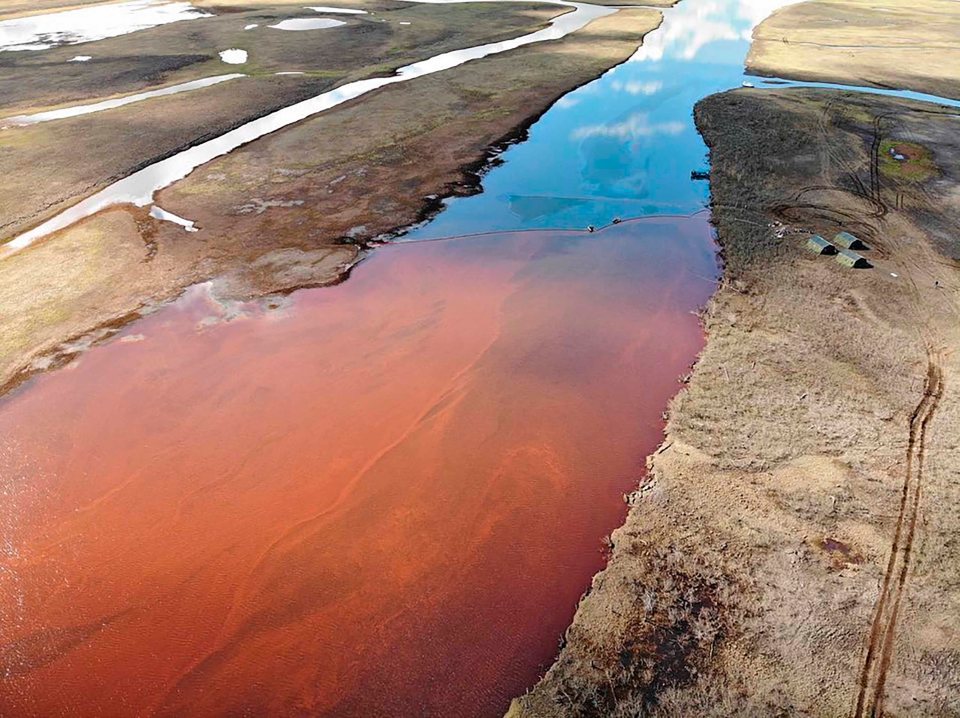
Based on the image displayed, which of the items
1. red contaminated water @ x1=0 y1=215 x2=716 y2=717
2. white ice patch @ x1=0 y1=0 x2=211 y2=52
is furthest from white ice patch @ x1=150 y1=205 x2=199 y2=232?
white ice patch @ x1=0 y1=0 x2=211 y2=52

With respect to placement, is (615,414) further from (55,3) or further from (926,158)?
(55,3)

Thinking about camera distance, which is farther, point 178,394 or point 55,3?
point 55,3

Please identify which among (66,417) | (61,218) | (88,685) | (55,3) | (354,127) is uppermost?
(55,3)

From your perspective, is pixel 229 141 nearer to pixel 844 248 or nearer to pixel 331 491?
pixel 331 491

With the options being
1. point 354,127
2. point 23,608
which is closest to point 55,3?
point 354,127

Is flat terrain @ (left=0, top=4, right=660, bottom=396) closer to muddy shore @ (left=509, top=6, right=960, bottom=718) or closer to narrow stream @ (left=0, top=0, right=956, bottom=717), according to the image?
narrow stream @ (left=0, top=0, right=956, bottom=717)

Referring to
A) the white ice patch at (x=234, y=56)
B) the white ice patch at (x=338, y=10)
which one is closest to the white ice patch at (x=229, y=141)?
the white ice patch at (x=234, y=56)

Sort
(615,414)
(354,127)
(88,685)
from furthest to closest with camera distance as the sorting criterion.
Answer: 1. (354,127)
2. (615,414)
3. (88,685)
